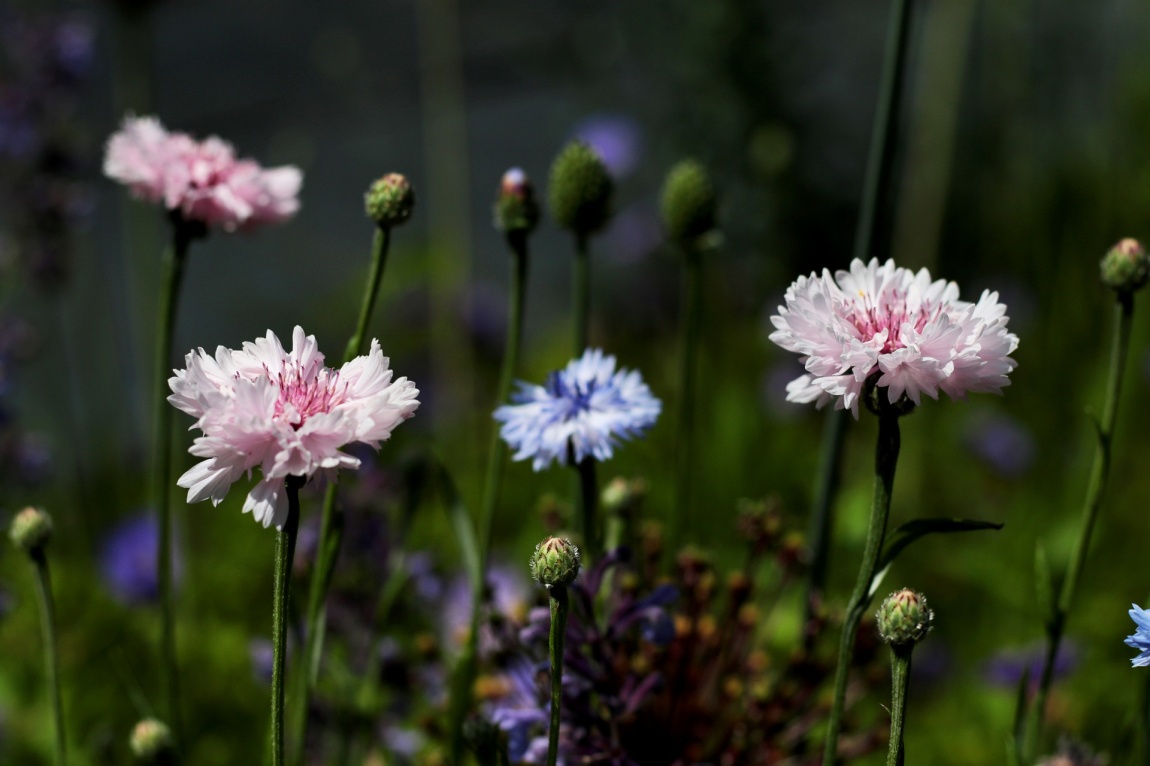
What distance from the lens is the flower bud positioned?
72 centimetres

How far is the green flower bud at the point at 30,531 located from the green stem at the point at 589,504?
30 centimetres

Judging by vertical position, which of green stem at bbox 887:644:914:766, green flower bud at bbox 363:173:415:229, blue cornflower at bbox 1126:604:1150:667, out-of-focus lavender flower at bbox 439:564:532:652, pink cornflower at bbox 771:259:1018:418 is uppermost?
green flower bud at bbox 363:173:415:229

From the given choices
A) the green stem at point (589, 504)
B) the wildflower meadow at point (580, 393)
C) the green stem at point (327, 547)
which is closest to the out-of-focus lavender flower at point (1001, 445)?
the wildflower meadow at point (580, 393)

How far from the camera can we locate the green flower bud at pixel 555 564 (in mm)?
495

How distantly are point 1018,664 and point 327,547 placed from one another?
83 cm

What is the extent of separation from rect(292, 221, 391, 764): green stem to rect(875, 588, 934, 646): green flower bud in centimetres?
30

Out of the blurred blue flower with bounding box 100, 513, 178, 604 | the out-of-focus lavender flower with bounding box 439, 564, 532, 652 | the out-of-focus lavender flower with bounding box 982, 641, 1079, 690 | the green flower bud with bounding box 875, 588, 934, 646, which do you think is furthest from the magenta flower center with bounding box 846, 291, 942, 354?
the blurred blue flower with bounding box 100, 513, 178, 604

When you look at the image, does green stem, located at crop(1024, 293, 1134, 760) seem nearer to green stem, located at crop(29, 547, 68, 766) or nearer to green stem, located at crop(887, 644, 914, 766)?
green stem, located at crop(887, 644, 914, 766)

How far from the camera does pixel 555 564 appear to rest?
50 cm

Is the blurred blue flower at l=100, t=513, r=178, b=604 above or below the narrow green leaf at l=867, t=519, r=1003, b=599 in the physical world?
below

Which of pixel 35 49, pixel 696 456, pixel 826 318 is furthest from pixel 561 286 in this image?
pixel 826 318

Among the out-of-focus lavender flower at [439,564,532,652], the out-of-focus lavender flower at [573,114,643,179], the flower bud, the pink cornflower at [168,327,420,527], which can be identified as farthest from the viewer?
the out-of-focus lavender flower at [573,114,643,179]

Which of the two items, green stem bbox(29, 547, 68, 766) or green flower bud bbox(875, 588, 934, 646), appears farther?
green stem bbox(29, 547, 68, 766)

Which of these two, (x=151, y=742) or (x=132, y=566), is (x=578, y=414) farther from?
(x=132, y=566)
